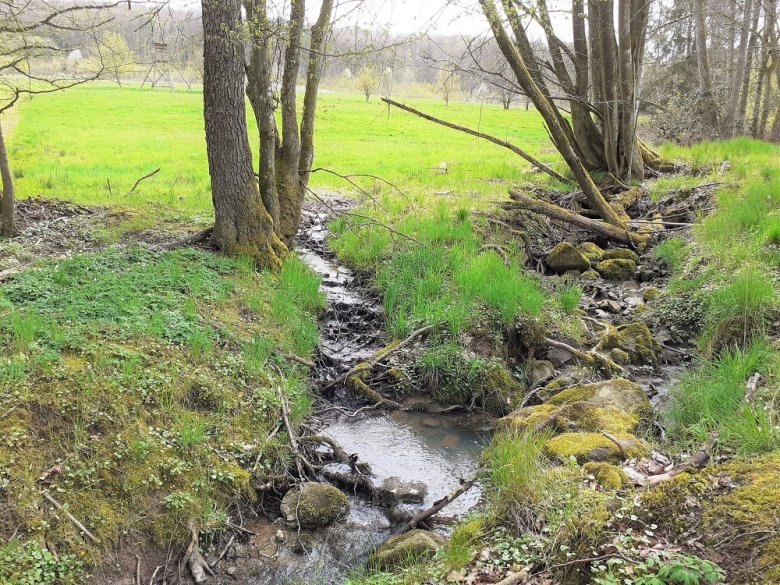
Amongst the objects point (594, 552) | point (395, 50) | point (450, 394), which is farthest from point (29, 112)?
point (594, 552)

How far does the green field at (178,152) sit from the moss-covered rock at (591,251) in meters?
3.03

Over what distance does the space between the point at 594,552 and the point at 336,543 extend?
2193mm

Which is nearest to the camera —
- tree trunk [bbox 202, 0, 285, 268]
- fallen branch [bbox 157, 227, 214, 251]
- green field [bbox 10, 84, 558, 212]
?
tree trunk [bbox 202, 0, 285, 268]

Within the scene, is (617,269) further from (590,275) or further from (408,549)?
(408,549)

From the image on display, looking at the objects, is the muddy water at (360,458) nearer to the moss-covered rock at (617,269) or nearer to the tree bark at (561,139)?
the moss-covered rock at (617,269)

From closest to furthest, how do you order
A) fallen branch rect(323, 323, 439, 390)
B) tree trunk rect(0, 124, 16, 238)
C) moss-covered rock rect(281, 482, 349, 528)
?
moss-covered rock rect(281, 482, 349, 528)
fallen branch rect(323, 323, 439, 390)
tree trunk rect(0, 124, 16, 238)

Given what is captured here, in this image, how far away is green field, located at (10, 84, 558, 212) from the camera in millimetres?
13578

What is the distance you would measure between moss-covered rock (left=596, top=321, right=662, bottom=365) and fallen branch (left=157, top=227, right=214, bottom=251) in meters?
5.74

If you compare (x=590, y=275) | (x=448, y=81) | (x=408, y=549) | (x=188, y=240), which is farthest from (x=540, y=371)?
(x=448, y=81)

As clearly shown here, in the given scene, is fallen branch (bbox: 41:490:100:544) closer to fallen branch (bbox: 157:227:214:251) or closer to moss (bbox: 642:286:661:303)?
fallen branch (bbox: 157:227:214:251)

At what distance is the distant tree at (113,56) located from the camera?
884 cm

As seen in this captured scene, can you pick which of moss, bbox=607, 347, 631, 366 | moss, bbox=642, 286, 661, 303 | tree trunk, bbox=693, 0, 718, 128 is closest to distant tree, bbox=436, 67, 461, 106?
moss, bbox=642, 286, 661, 303

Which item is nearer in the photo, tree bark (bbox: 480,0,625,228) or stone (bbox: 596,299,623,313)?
stone (bbox: 596,299,623,313)

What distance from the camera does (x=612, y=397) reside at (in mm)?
5457
